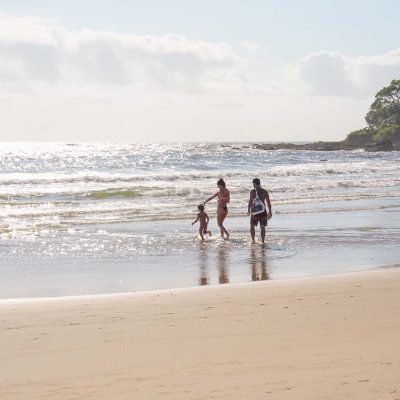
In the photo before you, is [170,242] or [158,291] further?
[170,242]

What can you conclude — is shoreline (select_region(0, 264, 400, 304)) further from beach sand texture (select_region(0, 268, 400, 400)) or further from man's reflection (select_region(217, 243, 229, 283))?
man's reflection (select_region(217, 243, 229, 283))

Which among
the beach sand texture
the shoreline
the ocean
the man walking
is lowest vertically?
the ocean

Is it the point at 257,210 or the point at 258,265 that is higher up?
the point at 257,210

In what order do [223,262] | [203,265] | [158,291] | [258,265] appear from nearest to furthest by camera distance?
[158,291], [258,265], [203,265], [223,262]

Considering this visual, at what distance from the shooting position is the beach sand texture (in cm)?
462

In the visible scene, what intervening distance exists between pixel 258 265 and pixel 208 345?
5.75m

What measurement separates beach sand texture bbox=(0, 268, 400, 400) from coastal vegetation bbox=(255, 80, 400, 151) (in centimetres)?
8391

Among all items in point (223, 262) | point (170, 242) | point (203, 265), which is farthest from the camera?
point (170, 242)

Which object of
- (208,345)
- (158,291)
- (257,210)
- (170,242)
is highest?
(257,210)

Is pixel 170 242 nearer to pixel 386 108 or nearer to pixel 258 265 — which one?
pixel 258 265

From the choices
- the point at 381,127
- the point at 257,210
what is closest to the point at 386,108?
the point at 381,127

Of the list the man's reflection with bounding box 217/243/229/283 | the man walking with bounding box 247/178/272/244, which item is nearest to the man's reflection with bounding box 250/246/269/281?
the man's reflection with bounding box 217/243/229/283

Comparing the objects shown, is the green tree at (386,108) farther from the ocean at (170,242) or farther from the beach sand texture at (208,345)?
the beach sand texture at (208,345)

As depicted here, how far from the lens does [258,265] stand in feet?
37.1
